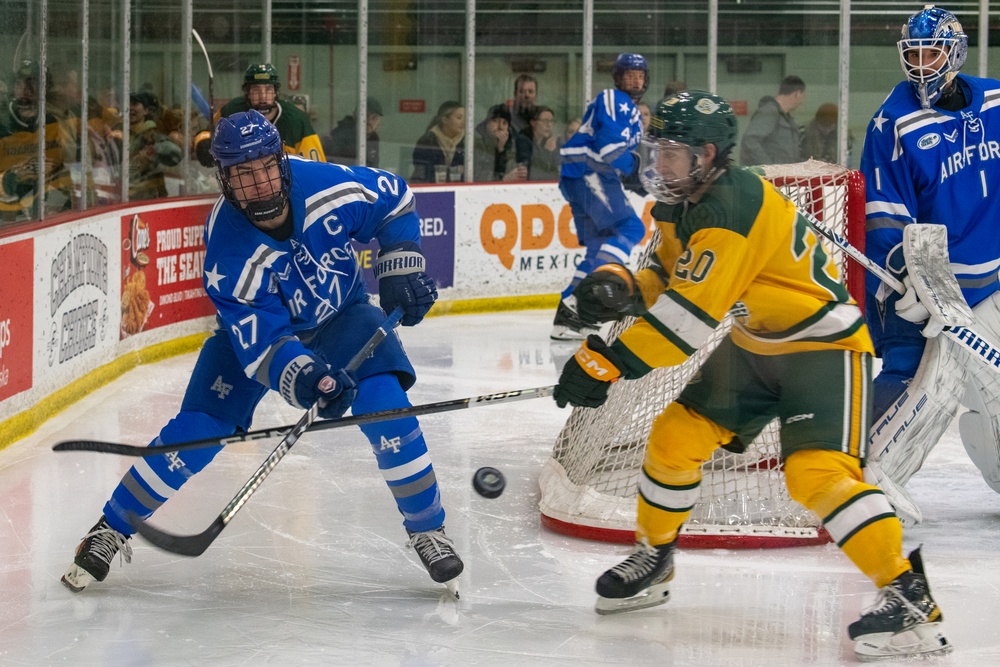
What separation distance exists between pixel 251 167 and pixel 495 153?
17.0 ft

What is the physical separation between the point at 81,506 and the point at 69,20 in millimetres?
2332

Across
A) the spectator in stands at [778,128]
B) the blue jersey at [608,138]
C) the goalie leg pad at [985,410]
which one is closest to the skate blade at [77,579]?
the goalie leg pad at [985,410]

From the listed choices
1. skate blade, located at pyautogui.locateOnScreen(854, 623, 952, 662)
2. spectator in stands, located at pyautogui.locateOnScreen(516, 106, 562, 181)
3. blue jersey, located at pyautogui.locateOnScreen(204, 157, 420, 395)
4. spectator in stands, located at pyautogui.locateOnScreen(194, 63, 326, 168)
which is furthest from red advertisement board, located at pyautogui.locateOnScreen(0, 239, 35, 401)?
spectator in stands, located at pyautogui.locateOnScreen(516, 106, 562, 181)

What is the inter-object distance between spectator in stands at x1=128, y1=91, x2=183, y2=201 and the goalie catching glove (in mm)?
3428

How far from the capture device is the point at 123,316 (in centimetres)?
543

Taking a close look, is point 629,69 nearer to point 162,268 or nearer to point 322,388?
point 162,268

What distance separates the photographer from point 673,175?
8.36 ft

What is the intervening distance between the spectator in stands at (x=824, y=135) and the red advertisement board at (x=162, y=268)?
13.2ft

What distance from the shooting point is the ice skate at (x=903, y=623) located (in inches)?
98.0

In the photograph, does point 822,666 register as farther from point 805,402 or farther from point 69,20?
point 69,20

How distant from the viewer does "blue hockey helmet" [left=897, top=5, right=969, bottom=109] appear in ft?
11.0

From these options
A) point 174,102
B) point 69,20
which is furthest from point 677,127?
point 174,102

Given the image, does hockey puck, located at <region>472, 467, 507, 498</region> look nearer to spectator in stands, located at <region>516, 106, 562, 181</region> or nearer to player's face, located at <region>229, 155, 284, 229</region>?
player's face, located at <region>229, 155, 284, 229</region>

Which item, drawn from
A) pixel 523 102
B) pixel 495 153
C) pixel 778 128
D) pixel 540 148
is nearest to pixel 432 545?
pixel 495 153
